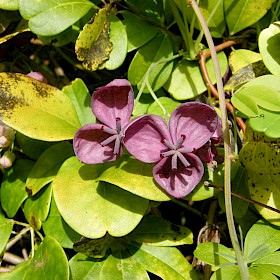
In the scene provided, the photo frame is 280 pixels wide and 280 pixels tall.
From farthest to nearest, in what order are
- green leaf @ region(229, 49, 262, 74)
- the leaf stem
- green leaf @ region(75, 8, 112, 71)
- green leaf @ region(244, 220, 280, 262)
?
green leaf @ region(229, 49, 262, 74), green leaf @ region(75, 8, 112, 71), green leaf @ region(244, 220, 280, 262), the leaf stem

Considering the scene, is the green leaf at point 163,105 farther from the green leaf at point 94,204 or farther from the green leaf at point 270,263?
the green leaf at point 270,263

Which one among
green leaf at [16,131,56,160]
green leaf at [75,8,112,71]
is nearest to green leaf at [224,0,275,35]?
green leaf at [75,8,112,71]

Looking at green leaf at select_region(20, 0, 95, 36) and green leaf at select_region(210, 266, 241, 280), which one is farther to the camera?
green leaf at select_region(20, 0, 95, 36)

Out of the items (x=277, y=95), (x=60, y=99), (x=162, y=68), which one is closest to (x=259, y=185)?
(x=277, y=95)

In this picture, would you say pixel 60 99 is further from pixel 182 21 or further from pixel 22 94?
pixel 182 21

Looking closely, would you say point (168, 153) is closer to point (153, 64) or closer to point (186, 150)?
point (186, 150)

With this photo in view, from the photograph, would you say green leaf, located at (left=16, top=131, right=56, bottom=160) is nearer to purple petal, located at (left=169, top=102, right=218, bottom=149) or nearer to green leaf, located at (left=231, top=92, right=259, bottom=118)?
purple petal, located at (left=169, top=102, right=218, bottom=149)
